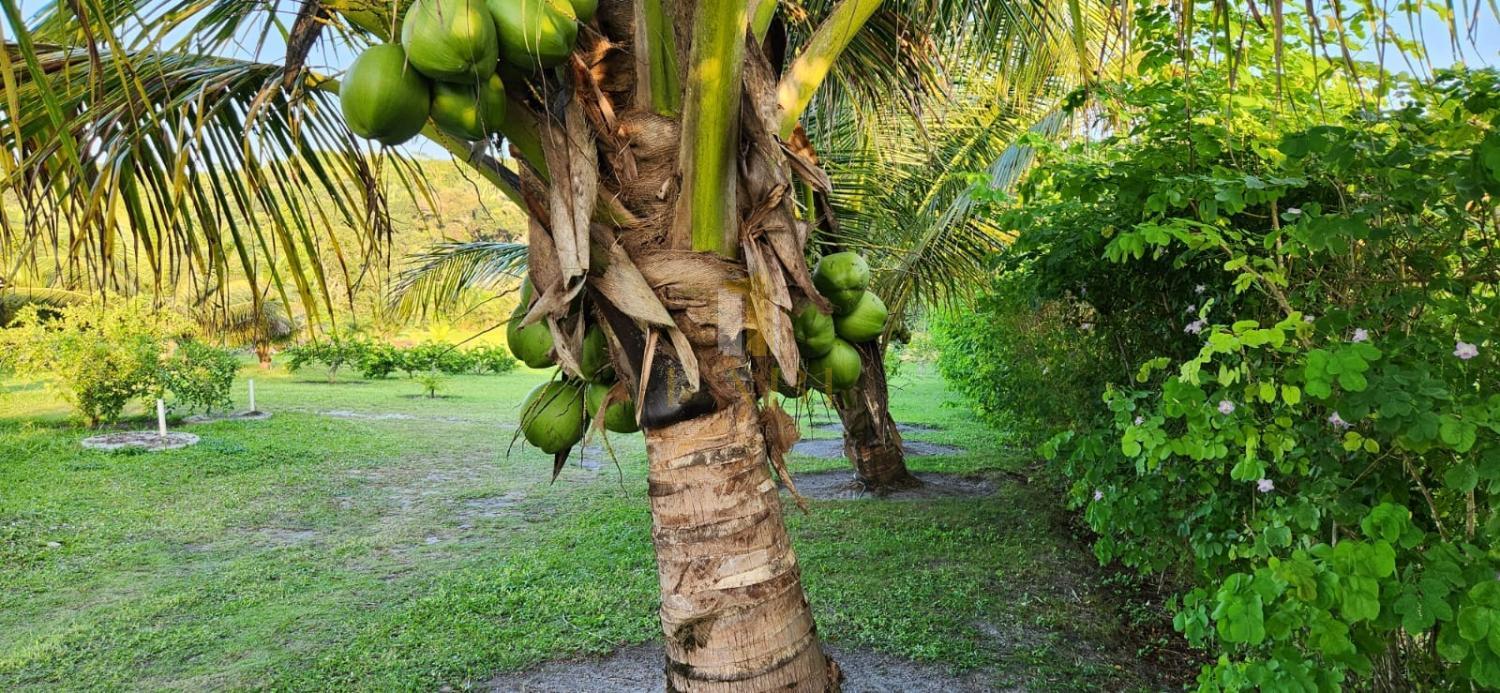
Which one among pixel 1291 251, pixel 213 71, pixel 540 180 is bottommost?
pixel 1291 251

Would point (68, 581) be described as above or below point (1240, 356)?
below

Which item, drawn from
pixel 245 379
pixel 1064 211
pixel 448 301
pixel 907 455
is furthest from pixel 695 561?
pixel 245 379

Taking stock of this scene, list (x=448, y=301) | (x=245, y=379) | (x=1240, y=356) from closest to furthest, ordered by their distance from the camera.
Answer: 1. (x=1240, y=356)
2. (x=448, y=301)
3. (x=245, y=379)

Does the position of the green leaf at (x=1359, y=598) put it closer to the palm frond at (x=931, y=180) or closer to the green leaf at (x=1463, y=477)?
the green leaf at (x=1463, y=477)

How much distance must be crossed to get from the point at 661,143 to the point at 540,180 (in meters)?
0.26

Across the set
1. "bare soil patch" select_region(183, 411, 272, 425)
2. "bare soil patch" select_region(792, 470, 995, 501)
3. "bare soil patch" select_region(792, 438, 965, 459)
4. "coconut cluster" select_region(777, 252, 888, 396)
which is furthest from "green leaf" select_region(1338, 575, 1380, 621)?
"bare soil patch" select_region(183, 411, 272, 425)

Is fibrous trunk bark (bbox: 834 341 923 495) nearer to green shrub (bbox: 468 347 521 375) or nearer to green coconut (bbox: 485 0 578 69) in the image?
green coconut (bbox: 485 0 578 69)

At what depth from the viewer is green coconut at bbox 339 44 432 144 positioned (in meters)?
1.48

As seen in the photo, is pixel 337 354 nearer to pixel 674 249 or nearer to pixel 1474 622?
pixel 674 249

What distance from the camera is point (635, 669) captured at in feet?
12.3

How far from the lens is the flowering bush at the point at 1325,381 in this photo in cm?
188

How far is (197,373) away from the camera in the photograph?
13.7 metres

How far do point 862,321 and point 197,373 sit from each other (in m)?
14.3

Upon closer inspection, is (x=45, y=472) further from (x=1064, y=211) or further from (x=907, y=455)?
(x=1064, y=211)
